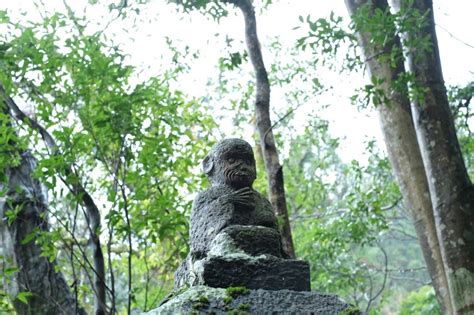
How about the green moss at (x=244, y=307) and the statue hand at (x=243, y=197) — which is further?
the statue hand at (x=243, y=197)

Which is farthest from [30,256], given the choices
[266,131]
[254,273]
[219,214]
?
[254,273]

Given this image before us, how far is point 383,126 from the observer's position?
834cm

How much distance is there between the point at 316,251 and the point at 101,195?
454 centimetres

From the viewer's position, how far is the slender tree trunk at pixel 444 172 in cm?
599

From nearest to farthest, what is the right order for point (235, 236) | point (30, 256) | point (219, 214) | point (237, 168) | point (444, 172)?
1. point (235, 236)
2. point (219, 214)
3. point (237, 168)
4. point (444, 172)
5. point (30, 256)

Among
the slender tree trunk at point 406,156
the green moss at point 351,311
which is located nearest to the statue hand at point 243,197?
the green moss at point 351,311

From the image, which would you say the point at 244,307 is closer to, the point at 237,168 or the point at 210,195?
the point at 210,195

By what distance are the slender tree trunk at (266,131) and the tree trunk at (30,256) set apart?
2.54 meters

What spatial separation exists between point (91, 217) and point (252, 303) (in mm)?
3930

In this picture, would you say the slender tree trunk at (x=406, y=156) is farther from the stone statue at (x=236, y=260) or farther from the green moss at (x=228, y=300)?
the green moss at (x=228, y=300)

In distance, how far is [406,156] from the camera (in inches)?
316

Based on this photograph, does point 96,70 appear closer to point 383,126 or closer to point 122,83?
point 122,83

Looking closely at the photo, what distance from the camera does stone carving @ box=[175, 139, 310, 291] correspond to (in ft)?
11.9

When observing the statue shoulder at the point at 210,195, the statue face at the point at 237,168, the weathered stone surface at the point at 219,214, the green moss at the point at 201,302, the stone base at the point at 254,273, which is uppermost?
the statue face at the point at 237,168
